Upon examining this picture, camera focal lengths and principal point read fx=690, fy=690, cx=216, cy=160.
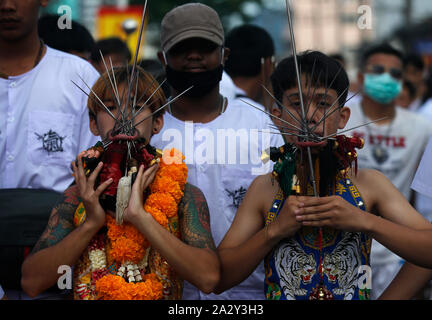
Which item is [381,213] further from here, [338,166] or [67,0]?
[67,0]

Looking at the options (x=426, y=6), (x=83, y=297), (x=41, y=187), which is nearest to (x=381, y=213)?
(x=83, y=297)

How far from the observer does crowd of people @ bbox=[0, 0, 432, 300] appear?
296cm

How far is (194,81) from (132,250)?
1.14 meters

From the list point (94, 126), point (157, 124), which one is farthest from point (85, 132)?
point (157, 124)

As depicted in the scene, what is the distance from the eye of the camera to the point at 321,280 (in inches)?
118

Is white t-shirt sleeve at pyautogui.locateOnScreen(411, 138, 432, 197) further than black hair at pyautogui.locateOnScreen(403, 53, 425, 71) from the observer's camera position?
No

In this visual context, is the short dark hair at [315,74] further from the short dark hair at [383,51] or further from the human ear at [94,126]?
the short dark hair at [383,51]

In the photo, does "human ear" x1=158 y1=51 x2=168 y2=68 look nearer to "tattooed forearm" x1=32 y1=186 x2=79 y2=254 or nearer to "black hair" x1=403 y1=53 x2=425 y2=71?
"tattooed forearm" x1=32 y1=186 x2=79 y2=254

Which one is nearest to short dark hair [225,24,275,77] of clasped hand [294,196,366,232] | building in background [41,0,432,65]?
clasped hand [294,196,366,232]

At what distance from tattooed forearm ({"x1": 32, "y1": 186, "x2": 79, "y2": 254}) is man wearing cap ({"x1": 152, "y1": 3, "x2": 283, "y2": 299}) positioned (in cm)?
74

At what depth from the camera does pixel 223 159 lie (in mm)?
3787

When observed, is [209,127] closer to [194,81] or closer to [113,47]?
[194,81]

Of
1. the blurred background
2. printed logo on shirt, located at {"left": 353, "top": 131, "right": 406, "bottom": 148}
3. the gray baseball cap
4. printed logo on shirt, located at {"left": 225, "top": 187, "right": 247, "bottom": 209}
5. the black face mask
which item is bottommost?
printed logo on shirt, located at {"left": 225, "top": 187, "right": 247, "bottom": 209}

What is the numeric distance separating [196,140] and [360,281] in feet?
4.04
